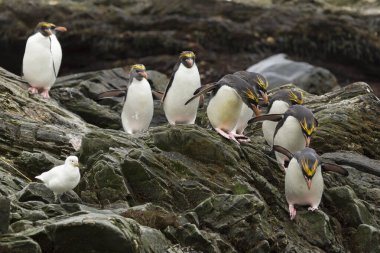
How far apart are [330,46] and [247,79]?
16.1 metres

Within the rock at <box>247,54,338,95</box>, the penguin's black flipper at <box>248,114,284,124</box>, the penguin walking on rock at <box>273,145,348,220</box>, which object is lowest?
the rock at <box>247,54,338,95</box>

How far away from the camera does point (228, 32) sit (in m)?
31.2

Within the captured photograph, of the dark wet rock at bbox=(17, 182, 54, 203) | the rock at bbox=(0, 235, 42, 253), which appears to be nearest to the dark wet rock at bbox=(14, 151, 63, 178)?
the dark wet rock at bbox=(17, 182, 54, 203)

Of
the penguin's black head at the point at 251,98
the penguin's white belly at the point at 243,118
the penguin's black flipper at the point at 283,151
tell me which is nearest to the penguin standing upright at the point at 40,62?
the penguin's white belly at the point at 243,118

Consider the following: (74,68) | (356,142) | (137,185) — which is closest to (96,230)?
(137,185)

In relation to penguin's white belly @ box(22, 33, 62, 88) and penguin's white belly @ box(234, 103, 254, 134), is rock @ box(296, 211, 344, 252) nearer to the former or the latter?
penguin's white belly @ box(234, 103, 254, 134)

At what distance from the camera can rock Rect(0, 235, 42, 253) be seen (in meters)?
10.2

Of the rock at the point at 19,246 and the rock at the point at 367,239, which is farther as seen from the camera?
the rock at the point at 367,239

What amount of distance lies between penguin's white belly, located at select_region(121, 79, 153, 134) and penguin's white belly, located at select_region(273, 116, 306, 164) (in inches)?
94.1

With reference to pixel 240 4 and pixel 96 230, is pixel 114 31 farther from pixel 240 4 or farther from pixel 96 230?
pixel 96 230

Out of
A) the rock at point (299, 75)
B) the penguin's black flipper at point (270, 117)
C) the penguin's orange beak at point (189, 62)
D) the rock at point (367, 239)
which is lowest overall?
the rock at point (299, 75)

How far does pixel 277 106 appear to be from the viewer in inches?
643

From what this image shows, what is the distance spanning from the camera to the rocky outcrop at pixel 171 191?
1099 centimetres

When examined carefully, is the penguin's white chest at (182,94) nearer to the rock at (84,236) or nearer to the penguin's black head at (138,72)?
the penguin's black head at (138,72)
